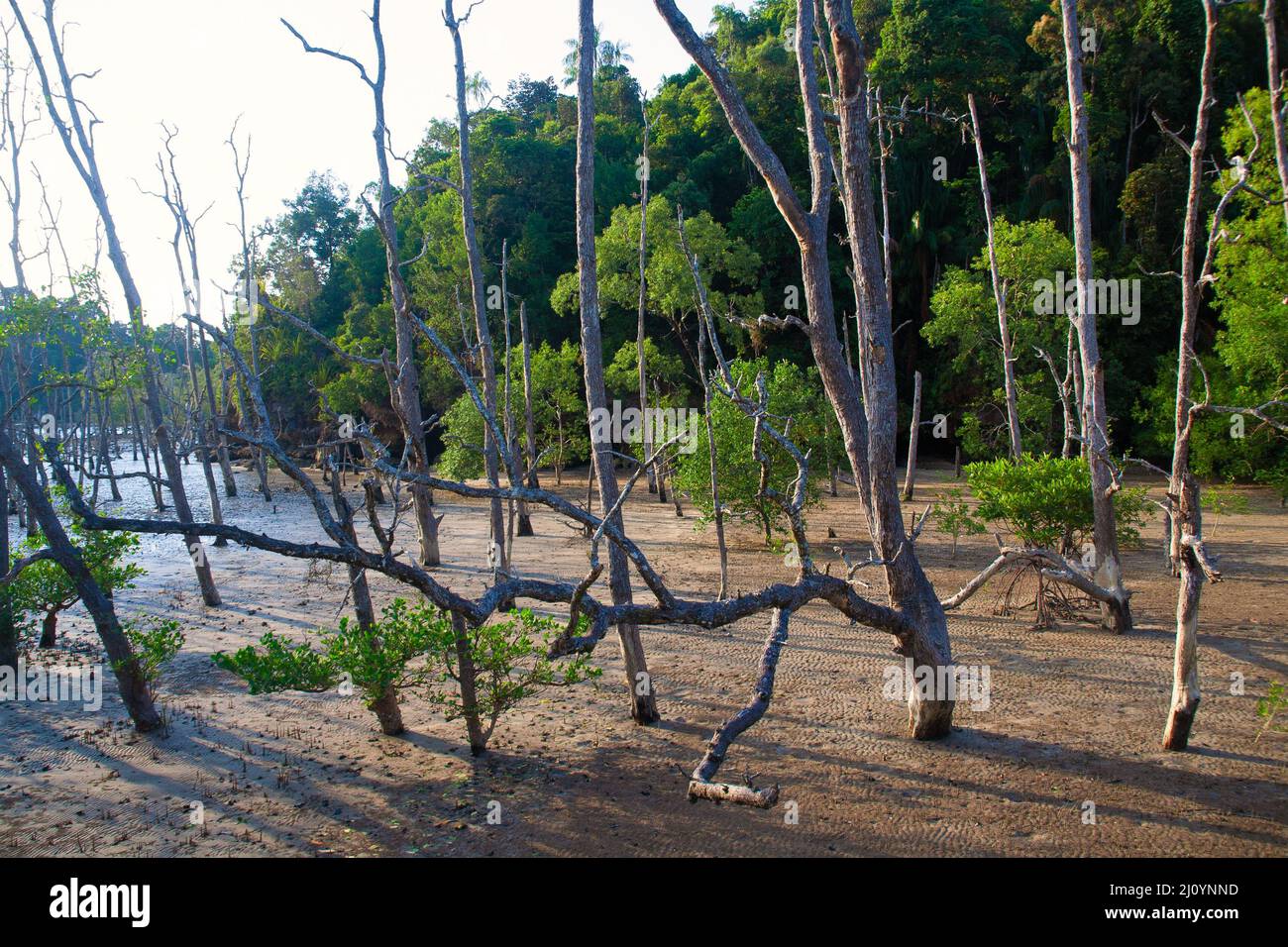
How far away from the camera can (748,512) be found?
17.9m

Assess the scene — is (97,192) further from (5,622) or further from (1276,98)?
(1276,98)

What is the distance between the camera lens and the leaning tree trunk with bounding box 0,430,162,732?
27.2ft

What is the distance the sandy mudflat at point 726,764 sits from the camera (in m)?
6.39

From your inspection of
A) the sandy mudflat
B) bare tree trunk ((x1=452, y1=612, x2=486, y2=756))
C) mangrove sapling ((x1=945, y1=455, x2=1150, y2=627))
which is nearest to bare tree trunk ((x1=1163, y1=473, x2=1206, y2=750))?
the sandy mudflat

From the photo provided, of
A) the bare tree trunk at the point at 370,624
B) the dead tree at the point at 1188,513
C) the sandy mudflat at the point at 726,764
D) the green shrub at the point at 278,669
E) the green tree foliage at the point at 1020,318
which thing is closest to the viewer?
the sandy mudflat at the point at 726,764

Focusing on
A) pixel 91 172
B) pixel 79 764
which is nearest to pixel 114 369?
pixel 79 764

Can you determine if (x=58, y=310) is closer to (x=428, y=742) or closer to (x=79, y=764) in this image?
(x=79, y=764)

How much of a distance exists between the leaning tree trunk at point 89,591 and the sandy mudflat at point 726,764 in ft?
1.51

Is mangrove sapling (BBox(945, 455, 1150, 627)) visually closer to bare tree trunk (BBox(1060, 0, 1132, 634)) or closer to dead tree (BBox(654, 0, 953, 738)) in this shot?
bare tree trunk (BBox(1060, 0, 1132, 634))

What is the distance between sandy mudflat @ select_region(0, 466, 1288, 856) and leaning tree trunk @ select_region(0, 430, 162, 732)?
0.46 meters

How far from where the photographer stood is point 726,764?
747 cm

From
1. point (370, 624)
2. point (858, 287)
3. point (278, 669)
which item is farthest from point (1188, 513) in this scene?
point (278, 669)

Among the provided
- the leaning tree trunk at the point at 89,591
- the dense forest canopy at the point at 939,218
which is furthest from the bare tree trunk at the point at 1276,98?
the leaning tree trunk at the point at 89,591

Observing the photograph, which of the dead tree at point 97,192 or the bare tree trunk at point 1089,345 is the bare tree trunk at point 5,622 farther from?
the bare tree trunk at point 1089,345
